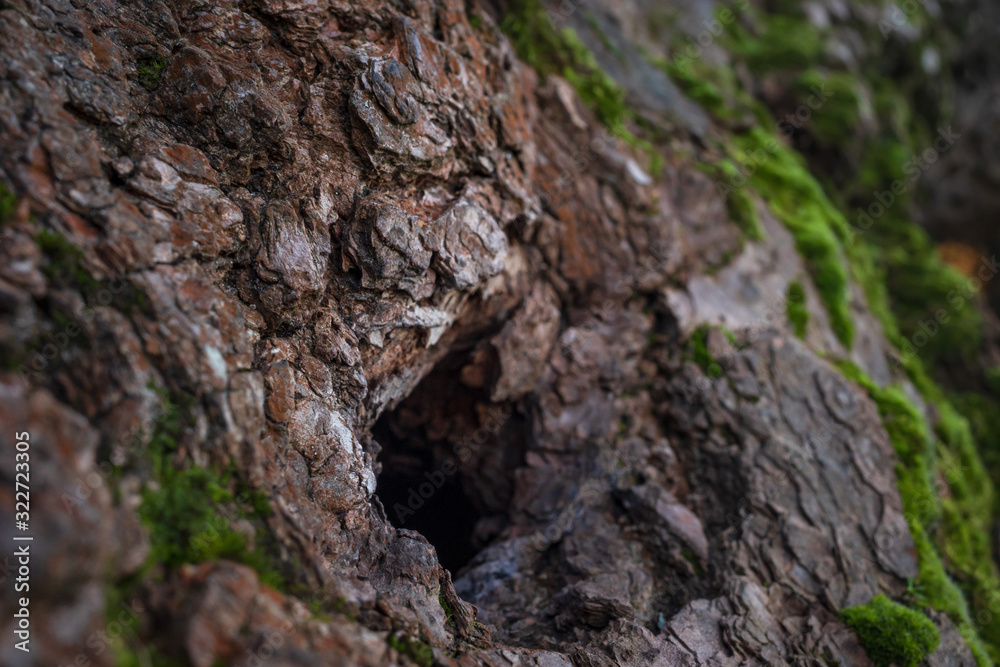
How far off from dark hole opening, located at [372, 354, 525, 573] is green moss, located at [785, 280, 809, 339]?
534cm

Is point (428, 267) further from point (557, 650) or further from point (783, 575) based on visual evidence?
point (783, 575)

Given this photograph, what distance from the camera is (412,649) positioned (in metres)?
5.52

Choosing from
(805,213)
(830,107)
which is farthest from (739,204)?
(830,107)

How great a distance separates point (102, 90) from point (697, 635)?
8.80 m

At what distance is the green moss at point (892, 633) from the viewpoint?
7617mm

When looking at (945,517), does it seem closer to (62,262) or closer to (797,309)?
(797,309)

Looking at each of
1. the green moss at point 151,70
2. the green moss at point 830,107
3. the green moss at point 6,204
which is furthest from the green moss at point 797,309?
the green moss at point 6,204

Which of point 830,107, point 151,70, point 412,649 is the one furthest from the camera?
point 830,107

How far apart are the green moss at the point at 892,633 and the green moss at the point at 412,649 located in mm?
5736

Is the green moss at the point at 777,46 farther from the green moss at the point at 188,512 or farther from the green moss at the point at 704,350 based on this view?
the green moss at the point at 188,512

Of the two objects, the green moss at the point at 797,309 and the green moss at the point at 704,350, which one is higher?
the green moss at the point at 797,309

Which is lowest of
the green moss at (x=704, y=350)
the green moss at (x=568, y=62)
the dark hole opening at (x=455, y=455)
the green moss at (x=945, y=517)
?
the dark hole opening at (x=455, y=455)

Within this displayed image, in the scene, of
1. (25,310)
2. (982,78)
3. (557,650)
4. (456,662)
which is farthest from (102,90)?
(982,78)

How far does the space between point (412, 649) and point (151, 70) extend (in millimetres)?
6454
